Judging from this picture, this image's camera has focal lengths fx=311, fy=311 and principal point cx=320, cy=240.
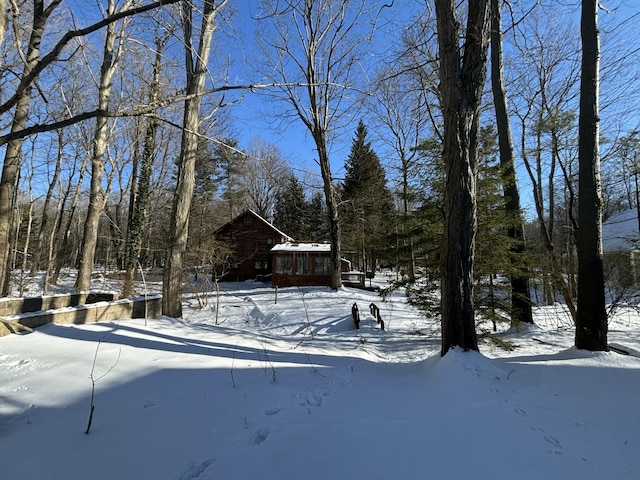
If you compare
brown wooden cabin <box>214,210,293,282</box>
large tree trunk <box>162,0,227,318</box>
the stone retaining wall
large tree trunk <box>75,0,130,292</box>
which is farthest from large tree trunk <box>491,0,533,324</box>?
brown wooden cabin <box>214,210,293,282</box>

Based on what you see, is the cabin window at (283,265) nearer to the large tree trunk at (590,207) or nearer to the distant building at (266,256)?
the distant building at (266,256)

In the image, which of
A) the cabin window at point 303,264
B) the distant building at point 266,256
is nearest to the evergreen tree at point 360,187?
the distant building at point 266,256

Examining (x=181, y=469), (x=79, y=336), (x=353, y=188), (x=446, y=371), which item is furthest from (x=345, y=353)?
(x=353, y=188)

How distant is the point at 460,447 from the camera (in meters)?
2.15

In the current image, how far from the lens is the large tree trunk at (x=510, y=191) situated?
607 cm

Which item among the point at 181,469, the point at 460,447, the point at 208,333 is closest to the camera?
the point at 181,469

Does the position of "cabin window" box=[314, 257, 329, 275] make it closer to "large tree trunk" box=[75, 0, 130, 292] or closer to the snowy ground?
"large tree trunk" box=[75, 0, 130, 292]

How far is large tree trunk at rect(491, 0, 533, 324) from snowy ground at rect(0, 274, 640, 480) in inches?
91.6

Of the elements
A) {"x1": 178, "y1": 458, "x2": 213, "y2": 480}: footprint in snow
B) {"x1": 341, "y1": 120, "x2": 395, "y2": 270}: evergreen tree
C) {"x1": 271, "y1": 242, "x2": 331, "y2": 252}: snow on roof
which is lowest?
{"x1": 178, "y1": 458, "x2": 213, "y2": 480}: footprint in snow

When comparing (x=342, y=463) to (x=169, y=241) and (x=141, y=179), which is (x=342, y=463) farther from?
(x=141, y=179)

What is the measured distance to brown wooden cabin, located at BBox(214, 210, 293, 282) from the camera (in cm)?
2378

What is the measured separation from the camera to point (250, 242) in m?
23.9

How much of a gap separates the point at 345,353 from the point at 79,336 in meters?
4.03

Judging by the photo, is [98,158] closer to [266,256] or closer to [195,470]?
[195,470]
